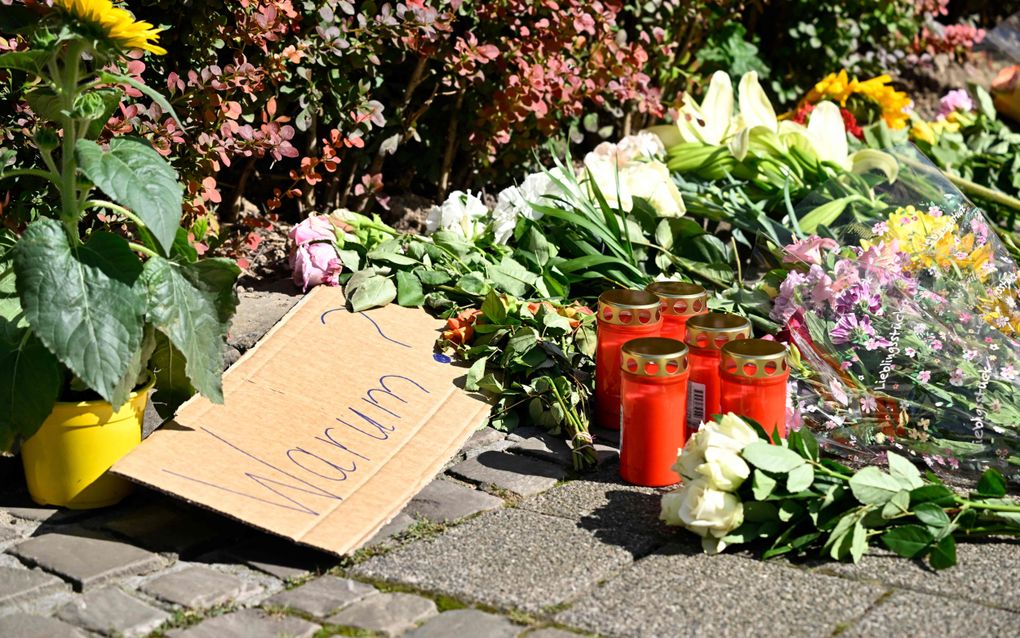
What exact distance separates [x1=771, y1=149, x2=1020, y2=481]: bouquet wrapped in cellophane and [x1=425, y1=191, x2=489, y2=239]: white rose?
0.99m

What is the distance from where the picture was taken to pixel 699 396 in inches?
109

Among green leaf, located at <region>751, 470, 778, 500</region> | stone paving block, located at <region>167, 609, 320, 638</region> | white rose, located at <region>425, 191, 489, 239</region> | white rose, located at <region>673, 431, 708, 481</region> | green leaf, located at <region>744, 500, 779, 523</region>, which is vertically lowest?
stone paving block, located at <region>167, 609, 320, 638</region>

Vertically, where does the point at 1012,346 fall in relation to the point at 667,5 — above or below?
below

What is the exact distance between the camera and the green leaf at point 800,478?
234cm

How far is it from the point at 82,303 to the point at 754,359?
1.43 m

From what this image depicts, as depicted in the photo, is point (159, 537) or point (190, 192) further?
point (190, 192)

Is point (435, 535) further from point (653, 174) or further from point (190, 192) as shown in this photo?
point (653, 174)

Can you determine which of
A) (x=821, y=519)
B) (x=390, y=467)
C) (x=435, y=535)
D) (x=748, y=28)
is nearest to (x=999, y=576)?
(x=821, y=519)

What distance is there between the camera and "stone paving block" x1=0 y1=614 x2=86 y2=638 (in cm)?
205

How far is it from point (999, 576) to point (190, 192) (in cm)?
224

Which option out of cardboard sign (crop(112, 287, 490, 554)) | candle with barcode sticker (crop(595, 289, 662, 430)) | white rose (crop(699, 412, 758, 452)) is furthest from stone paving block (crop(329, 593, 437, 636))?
candle with barcode sticker (crop(595, 289, 662, 430))

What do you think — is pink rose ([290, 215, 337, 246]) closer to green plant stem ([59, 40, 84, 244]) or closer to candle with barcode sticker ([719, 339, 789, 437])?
green plant stem ([59, 40, 84, 244])

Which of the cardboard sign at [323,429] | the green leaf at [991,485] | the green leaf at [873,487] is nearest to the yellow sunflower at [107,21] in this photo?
the cardboard sign at [323,429]

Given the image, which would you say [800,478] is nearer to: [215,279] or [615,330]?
[615,330]
